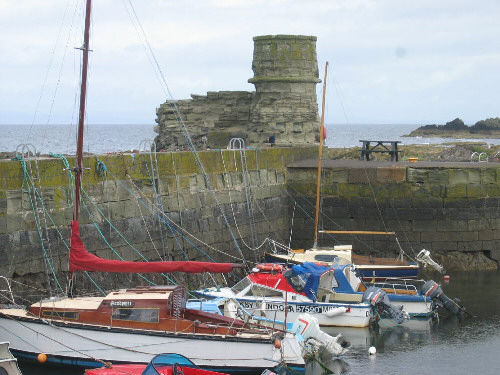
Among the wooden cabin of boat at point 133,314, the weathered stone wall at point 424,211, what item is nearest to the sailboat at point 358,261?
the weathered stone wall at point 424,211

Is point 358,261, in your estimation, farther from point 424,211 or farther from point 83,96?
point 83,96

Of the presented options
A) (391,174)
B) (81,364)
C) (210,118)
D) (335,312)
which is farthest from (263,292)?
(210,118)

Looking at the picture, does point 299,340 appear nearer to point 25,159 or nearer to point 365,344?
point 365,344

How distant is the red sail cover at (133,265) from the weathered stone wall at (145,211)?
1814 millimetres

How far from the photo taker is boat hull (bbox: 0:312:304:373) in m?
17.3

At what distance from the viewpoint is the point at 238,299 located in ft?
71.1

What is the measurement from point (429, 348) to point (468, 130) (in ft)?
291

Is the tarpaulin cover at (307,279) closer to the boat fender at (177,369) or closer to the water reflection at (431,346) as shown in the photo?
the water reflection at (431,346)

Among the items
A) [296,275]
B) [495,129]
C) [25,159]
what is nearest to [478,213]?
[296,275]

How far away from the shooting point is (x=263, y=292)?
21.9 m

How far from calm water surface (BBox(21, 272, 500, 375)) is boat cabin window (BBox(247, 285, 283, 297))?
5.48 feet

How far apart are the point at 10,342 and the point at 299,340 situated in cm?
530

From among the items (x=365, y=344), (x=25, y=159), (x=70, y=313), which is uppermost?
(x=25, y=159)

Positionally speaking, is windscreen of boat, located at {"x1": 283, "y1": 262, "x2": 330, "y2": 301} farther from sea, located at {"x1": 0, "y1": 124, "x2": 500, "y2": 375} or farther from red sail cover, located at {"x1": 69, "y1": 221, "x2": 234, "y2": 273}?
red sail cover, located at {"x1": 69, "y1": 221, "x2": 234, "y2": 273}
